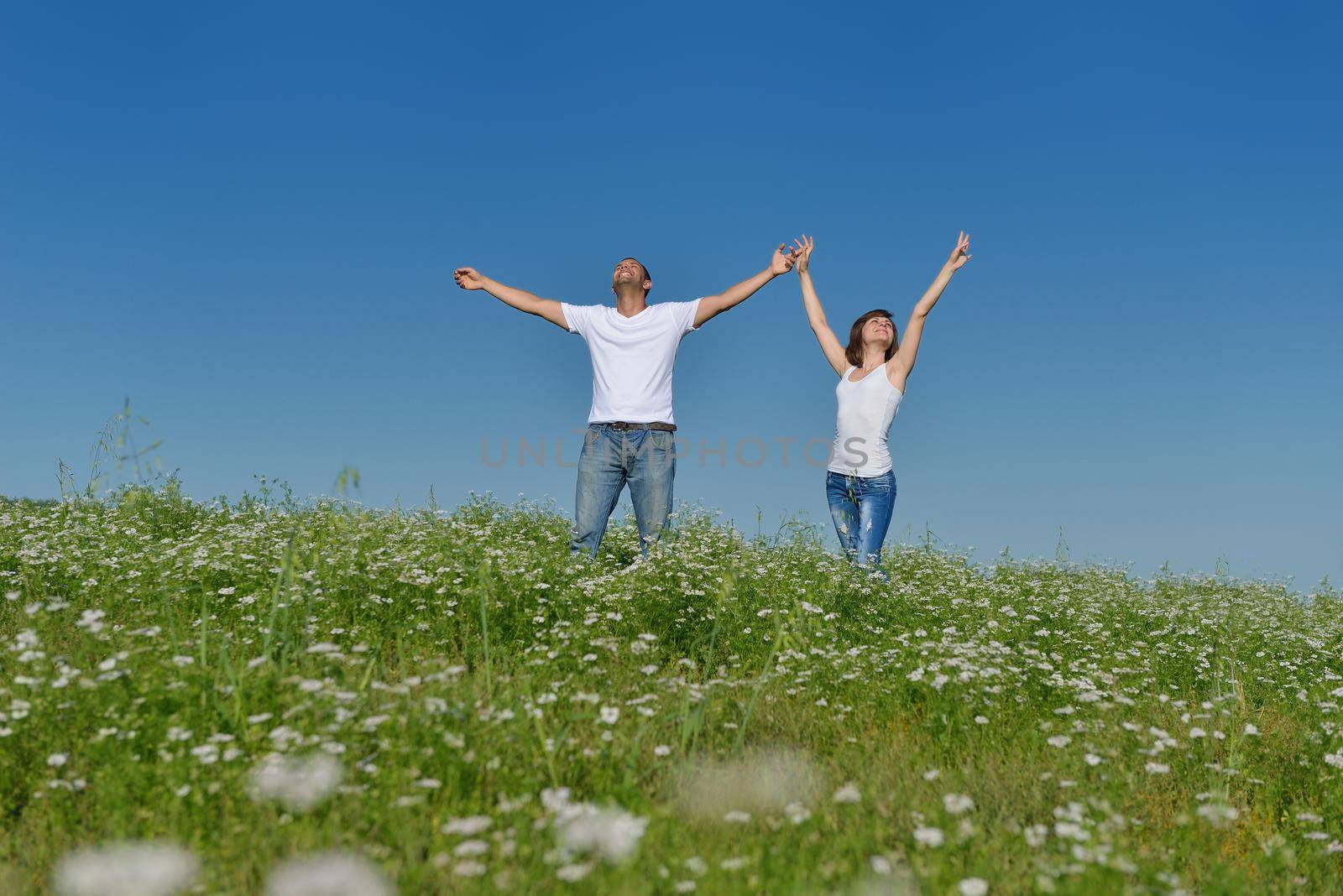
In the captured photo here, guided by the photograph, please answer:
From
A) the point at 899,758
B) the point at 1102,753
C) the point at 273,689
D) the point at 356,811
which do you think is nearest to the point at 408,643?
the point at 273,689

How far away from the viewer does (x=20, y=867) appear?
362 cm

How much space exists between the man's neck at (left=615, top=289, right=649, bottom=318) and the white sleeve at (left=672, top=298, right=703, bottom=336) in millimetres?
471

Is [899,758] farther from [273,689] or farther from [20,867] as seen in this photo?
[20,867]

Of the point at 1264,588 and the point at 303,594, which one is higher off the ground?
the point at 303,594

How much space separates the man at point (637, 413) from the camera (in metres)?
9.25

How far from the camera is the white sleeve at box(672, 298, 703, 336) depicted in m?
9.45

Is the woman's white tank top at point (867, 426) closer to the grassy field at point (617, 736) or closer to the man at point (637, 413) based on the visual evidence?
the grassy field at point (617, 736)

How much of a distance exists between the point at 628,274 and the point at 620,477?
2.13 meters

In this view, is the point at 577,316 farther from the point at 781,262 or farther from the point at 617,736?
the point at 617,736

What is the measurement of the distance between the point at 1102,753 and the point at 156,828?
447 centimetres

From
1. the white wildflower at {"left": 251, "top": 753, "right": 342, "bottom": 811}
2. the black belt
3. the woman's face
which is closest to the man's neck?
the black belt

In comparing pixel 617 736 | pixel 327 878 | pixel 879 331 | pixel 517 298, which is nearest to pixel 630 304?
pixel 517 298

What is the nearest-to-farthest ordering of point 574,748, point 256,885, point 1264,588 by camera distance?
point 256,885 < point 574,748 < point 1264,588

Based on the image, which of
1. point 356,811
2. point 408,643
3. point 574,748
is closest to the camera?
point 356,811
